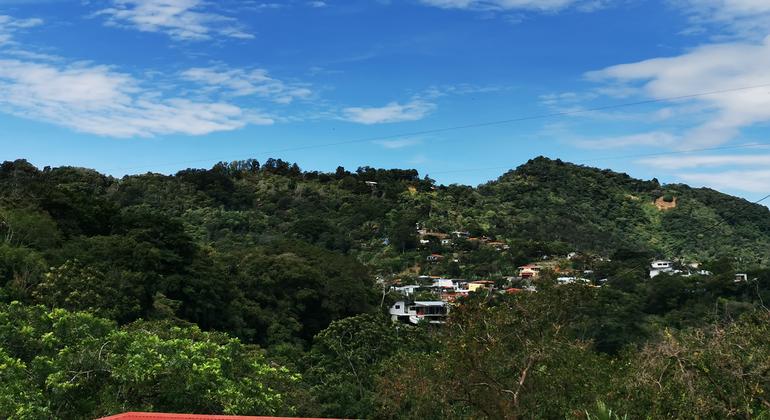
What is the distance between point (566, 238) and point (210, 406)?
72342 mm

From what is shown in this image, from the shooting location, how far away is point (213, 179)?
75875 mm

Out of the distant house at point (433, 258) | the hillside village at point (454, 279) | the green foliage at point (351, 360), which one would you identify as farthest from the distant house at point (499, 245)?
the green foliage at point (351, 360)

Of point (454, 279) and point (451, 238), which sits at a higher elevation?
point (451, 238)

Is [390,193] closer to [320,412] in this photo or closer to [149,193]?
[149,193]

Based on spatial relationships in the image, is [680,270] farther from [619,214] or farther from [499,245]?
[619,214]

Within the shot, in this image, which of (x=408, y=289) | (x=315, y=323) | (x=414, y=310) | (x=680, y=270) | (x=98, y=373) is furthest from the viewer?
(x=408, y=289)

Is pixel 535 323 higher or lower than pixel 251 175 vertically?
lower

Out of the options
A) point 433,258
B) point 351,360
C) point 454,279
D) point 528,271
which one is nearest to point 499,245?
point 433,258

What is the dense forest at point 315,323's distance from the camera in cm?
1034

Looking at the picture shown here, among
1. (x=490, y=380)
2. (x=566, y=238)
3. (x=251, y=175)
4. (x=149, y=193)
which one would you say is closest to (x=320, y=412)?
(x=490, y=380)

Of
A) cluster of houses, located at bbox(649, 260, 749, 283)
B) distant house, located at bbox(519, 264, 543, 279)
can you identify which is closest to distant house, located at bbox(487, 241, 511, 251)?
distant house, located at bbox(519, 264, 543, 279)

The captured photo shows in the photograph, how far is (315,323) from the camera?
1400 inches

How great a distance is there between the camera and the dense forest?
407 inches

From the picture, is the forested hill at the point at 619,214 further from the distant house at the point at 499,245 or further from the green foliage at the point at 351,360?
the green foliage at the point at 351,360
